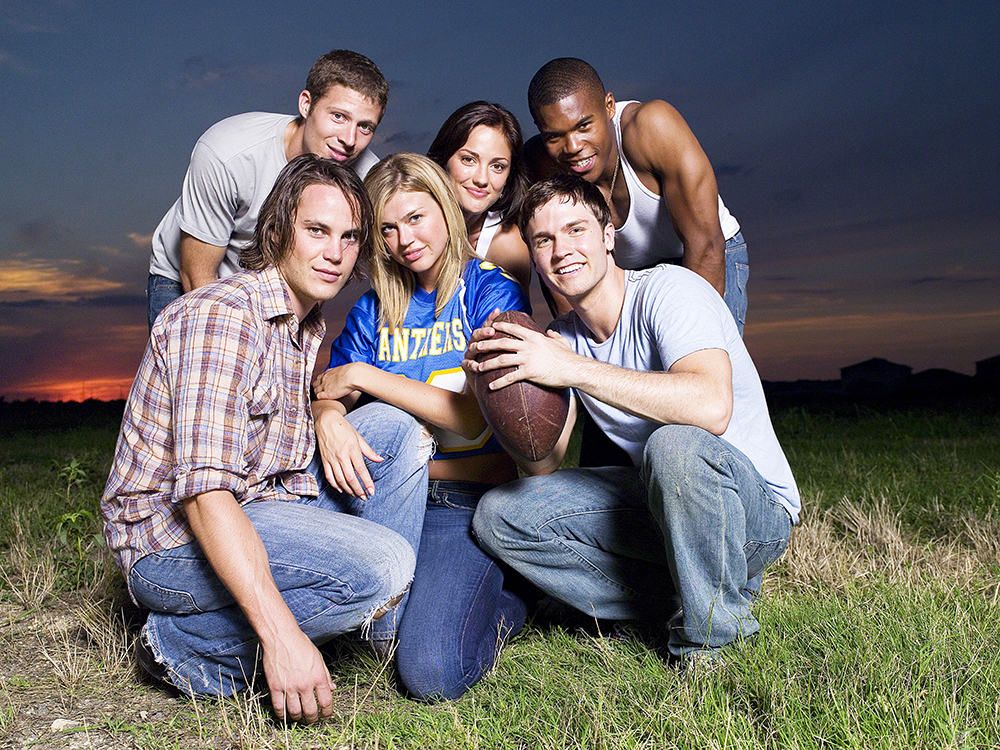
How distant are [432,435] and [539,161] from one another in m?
1.73

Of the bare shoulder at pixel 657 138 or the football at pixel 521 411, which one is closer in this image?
the football at pixel 521 411

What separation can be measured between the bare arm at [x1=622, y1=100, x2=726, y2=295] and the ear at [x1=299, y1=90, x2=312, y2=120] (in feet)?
5.38

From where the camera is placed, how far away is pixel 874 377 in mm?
19844

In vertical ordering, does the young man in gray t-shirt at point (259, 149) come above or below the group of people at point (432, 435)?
above

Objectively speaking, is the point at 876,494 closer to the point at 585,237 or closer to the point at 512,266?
the point at 512,266

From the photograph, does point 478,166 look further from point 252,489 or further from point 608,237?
point 252,489

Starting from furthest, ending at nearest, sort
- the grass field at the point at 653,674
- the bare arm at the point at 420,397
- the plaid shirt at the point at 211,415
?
the bare arm at the point at 420,397, the plaid shirt at the point at 211,415, the grass field at the point at 653,674

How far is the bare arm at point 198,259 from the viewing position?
4.33 m

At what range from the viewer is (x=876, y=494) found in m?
5.49

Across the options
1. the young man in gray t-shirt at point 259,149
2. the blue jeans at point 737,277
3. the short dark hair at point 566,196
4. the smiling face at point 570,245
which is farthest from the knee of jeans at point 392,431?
the blue jeans at point 737,277

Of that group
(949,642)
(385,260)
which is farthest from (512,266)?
(949,642)

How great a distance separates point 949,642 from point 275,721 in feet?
7.34

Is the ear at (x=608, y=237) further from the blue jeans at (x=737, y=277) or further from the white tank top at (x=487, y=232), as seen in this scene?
the blue jeans at (x=737, y=277)

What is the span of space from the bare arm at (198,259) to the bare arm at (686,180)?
2.24 meters
